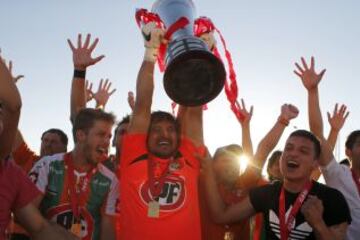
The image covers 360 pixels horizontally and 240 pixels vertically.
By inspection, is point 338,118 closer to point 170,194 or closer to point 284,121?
point 284,121

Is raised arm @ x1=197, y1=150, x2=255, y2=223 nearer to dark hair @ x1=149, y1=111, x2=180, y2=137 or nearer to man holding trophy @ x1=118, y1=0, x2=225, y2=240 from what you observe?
man holding trophy @ x1=118, y1=0, x2=225, y2=240

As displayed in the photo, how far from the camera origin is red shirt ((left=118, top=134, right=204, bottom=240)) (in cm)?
362

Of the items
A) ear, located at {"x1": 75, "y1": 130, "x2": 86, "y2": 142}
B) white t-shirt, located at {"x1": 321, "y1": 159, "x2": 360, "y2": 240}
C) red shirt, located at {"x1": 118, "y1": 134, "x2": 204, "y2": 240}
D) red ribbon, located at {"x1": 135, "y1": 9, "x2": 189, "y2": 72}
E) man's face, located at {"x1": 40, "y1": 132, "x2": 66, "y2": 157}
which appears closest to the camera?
red shirt, located at {"x1": 118, "y1": 134, "x2": 204, "y2": 240}

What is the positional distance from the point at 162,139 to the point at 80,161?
0.81 metres

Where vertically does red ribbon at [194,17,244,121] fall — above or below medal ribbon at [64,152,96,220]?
above

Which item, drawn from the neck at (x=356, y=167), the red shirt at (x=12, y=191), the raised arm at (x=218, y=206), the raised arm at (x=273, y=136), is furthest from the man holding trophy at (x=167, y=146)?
the neck at (x=356, y=167)

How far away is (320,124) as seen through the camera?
4453 mm

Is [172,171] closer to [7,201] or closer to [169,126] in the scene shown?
[169,126]

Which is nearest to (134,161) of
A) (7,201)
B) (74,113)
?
(74,113)

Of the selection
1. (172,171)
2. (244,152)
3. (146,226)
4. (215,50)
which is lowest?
(146,226)

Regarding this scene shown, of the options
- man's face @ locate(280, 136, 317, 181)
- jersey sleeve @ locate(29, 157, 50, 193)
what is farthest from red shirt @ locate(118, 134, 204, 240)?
man's face @ locate(280, 136, 317, 181)

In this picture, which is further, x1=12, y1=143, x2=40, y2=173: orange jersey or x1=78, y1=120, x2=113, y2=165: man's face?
x1=12, y1=143, x2=40, y2=173: orange jersey

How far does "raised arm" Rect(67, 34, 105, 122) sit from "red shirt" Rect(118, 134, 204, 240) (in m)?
0.96

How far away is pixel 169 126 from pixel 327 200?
4.57 feet
